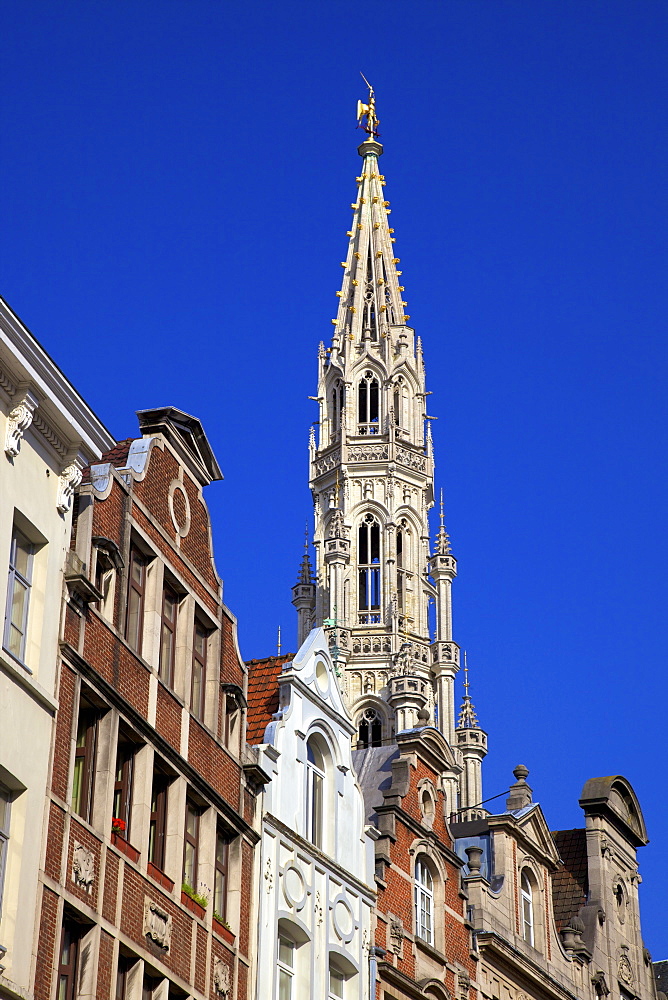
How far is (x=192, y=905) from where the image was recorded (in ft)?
82.7

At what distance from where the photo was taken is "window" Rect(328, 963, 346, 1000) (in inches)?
1152

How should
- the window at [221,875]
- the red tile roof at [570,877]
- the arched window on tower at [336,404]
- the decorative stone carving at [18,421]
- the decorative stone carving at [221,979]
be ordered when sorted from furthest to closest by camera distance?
the arched window on tower at [336,404], the red tile roof at [570,877], the window at [221,875], the decorative stone carving at [221,979], the decorative stone carving at [18,421]

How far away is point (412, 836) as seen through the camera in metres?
33.7

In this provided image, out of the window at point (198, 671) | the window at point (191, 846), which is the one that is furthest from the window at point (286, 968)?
the window at point (198, 671)

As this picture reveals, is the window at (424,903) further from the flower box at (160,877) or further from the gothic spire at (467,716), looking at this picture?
the gothic spire at (467,716)

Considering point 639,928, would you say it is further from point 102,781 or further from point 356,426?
point 356,426

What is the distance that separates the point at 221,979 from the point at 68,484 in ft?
25.2

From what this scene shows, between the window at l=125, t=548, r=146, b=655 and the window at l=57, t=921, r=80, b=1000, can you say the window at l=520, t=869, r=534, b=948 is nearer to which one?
the window at l=125, t=548, r=146, b=655

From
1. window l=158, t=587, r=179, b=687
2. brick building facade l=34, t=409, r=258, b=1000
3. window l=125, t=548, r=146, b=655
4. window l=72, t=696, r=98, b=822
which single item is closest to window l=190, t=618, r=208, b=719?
brick building facade l=34, t=409, r=258, b=1000

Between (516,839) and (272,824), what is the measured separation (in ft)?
40.6

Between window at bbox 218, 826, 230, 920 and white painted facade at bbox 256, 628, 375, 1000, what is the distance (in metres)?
0.89

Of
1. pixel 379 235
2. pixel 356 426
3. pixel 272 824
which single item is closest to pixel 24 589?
pixel 272 824

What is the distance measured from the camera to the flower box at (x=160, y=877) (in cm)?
2414

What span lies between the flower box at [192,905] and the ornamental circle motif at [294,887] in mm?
2879
